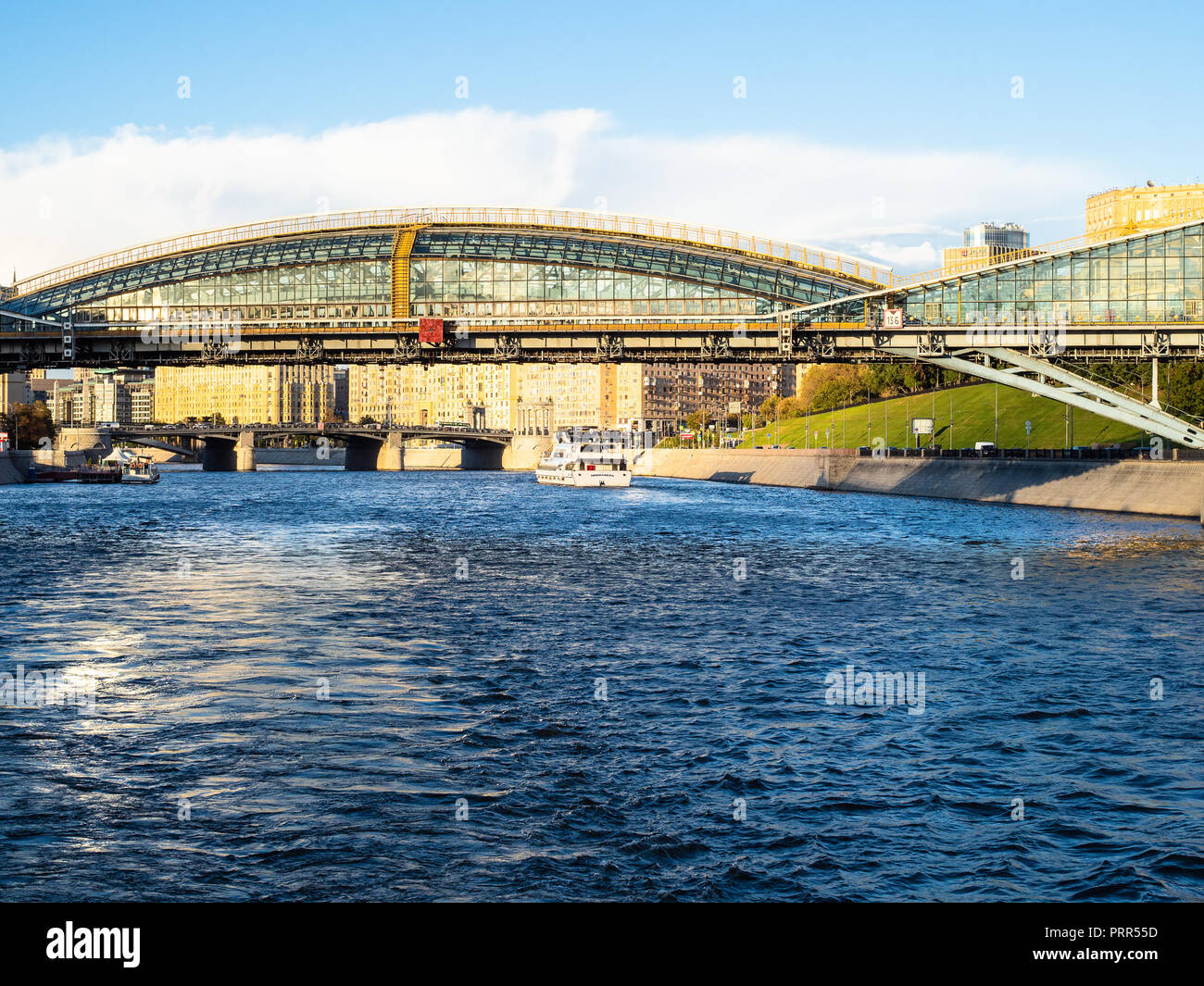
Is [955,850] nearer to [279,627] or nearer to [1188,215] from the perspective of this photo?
[279,627]

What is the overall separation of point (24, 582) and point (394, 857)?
32.8 m

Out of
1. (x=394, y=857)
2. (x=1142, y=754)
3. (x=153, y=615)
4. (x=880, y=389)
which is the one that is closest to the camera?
(x=394, y=857)

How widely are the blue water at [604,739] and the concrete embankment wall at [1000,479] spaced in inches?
1223

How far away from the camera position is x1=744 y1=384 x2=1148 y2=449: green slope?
121 metres

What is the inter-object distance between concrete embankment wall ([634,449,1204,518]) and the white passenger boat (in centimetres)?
1796

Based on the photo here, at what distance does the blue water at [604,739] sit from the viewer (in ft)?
40.6

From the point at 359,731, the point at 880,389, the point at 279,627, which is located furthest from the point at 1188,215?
the point at 880,389

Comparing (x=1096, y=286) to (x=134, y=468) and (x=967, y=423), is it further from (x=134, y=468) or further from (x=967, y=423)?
(x=134, y=468)

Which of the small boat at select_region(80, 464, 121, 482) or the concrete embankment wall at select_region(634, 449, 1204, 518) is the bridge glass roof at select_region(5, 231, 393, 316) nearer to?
the concrete embankment wall at select_region(634, 449, 1204, 518)

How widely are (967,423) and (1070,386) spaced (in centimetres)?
8018

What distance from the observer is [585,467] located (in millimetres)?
144375

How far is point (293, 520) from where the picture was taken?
77.6 metres

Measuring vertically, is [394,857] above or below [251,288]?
below

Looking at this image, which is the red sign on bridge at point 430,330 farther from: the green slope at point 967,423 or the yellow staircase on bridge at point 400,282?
the green slope at point 967,423
